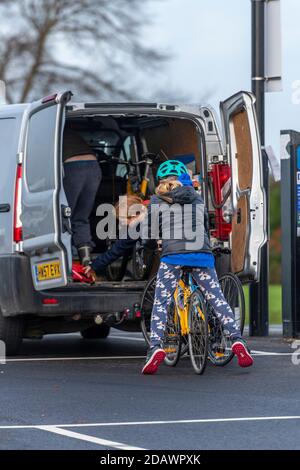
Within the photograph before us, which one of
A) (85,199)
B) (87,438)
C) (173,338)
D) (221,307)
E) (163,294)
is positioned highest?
(85,199)

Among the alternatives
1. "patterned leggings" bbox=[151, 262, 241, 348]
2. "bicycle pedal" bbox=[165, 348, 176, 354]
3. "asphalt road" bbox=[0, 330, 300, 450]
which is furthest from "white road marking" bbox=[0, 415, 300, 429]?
"bicycle pedal" bbox=[165, 348, 176, 354]

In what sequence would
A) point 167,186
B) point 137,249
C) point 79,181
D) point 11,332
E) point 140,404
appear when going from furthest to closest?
point 137,249 → point 79,181 → point 11,332 → point 167,186 → point 140,404

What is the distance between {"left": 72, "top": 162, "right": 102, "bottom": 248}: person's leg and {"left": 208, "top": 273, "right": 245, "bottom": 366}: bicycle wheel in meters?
1.59

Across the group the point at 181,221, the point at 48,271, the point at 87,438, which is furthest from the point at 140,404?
the point at 48,271

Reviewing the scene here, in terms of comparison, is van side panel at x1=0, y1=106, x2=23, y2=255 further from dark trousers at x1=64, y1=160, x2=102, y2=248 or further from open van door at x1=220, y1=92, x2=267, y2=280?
open van door at x1=220, y1=92, x2=267, y2=280

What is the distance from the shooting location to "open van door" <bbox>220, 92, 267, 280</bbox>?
40.9 feet

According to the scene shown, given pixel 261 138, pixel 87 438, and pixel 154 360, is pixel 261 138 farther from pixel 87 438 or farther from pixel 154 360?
pixel 87 438

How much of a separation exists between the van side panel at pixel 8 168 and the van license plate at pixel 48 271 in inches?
16.8

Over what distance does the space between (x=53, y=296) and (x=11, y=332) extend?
0.74 metres

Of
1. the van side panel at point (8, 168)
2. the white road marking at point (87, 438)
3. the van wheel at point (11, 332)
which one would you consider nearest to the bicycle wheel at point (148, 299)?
the van wheel at point (11, 332)

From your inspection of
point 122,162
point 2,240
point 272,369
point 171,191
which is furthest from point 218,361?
point 122,162

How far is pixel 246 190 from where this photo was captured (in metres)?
12.6

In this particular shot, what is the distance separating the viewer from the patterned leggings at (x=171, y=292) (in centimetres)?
1134

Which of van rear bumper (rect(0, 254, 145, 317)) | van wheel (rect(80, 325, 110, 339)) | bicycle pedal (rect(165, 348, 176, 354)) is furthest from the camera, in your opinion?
van wheel (rect(80, 325, 110, 339))
